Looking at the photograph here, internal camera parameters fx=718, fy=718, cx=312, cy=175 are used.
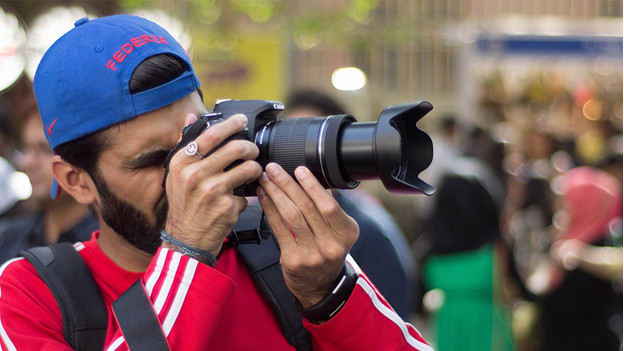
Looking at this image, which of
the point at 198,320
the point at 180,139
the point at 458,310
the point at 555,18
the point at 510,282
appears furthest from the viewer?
the point at 555,18

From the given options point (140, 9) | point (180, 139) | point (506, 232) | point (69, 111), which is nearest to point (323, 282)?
point (180, 139)

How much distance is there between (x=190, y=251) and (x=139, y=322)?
15 cm

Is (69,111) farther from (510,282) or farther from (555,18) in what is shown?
(555,18)

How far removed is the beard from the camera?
1.49 metres

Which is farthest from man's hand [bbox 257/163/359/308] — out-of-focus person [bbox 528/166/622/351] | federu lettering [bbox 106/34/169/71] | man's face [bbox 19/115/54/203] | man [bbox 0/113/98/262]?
out-of-focus person [bbox 528/166/622/351]

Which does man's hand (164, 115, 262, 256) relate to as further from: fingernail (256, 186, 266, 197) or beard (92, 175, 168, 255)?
beard (92, 175, 168, 255)

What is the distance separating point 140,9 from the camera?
26.5 feet

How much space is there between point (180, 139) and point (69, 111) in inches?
9.5

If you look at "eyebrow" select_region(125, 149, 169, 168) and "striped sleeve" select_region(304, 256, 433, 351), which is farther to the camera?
"eyebrow" select_region(125, 149, 169, 168)

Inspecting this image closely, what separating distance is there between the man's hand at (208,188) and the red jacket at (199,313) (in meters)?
0.05

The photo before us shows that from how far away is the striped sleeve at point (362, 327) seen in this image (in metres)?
1.32

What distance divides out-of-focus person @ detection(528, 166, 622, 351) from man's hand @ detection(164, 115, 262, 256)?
3.73m

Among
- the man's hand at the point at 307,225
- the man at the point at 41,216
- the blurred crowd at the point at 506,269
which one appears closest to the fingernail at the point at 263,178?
the man's hand at the point at 307,225

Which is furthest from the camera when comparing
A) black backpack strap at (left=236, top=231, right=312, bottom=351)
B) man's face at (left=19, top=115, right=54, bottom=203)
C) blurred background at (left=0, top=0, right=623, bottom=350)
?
blurred background at (left=0, top=0, right=623, bottom=350)
